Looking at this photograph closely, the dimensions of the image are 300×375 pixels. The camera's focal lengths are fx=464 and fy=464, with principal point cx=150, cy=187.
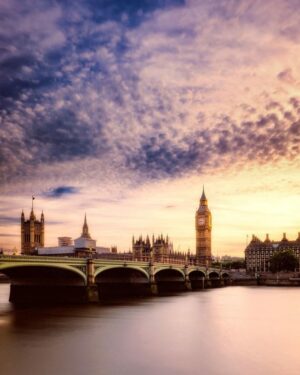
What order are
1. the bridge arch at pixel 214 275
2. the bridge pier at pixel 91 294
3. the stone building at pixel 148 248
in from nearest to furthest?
the bridge pier at pixel 91 294 → the bridge arch at pixel 214 275 → the stone building at pixel 148 248

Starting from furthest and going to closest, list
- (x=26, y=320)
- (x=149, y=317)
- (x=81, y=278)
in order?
(x=81, y=278)
(x=149, y=317)
(x=26, y=320)

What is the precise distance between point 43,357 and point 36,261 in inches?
803

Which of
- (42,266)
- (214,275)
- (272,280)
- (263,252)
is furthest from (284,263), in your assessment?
(42,266)

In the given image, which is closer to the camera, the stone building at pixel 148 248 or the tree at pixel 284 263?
the tree at pixel 284 263

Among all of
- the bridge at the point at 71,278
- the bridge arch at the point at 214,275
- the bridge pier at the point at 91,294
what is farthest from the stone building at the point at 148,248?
the bridge pier at the point at 91,294

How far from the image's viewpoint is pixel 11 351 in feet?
90.7

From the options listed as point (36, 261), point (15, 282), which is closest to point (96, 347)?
point (36, 261)

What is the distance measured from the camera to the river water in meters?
24.4

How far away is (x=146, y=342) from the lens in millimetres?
31594

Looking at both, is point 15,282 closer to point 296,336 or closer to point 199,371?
point 296,336

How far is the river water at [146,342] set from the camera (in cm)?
2441

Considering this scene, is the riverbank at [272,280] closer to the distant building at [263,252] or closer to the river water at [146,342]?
the distant building at [263,252]

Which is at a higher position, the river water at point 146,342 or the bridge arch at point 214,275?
the river water at point 146,342

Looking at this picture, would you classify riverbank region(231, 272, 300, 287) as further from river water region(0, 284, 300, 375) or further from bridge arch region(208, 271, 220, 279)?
river water region(0, 284, 300, 375)
